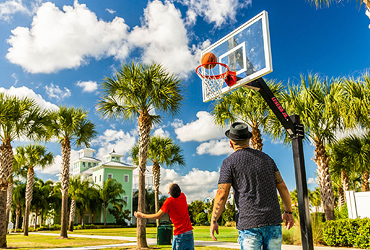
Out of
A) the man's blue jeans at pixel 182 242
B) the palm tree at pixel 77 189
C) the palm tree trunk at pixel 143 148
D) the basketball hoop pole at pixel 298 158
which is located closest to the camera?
the man's blue jeans at pixel 182 242

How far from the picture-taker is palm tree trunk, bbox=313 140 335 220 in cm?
1391

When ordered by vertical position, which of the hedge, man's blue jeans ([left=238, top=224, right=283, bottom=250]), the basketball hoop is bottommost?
the hedge

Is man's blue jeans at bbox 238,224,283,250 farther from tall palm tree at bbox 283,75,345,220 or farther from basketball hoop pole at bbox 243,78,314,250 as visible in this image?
tall palm tree at bbox 283,75,345,220

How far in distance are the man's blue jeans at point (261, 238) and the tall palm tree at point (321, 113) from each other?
11.7 m

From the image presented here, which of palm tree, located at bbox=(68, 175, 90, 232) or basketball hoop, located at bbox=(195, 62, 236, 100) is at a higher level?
basketball hoop, located at bbox=(195, 62, 236, 100)

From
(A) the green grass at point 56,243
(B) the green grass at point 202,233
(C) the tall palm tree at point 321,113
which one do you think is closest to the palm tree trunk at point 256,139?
(C) the tall palm tree at point 321,113

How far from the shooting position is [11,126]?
16.1m

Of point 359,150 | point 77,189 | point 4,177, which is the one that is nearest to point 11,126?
point 4,177

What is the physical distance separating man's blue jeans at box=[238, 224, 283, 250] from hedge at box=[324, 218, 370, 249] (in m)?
11.7

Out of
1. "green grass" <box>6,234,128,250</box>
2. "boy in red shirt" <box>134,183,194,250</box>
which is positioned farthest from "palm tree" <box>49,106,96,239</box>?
"boy in red shirt" <box>134,183,194,250</box>

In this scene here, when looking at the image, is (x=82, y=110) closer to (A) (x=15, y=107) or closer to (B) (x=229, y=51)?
(A) (x=15, y=107)

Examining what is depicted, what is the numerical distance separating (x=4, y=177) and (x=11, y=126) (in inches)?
102

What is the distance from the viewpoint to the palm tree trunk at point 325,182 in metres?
13.9

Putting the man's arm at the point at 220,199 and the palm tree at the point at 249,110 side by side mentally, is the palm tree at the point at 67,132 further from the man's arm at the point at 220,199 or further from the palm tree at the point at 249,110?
the man's arm at the point at 220,199
